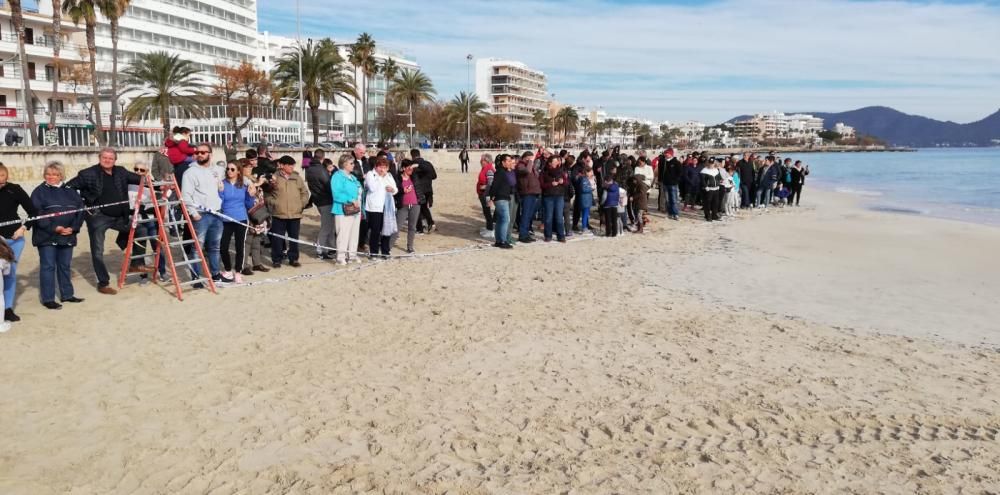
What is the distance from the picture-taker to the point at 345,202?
10016 millimetres

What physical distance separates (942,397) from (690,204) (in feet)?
48.8

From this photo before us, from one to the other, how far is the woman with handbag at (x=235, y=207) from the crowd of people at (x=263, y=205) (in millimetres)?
15

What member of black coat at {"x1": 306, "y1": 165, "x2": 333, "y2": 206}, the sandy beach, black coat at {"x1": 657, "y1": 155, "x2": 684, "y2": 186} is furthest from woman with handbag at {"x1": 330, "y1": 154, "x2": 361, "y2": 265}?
black coat at {"x1": 657, "y1": 155, "x2": 684, "y2": 186}

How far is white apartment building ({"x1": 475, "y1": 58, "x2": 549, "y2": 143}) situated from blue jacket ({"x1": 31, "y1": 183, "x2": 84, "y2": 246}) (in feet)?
448

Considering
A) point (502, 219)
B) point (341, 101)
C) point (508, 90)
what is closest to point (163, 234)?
point (502, 219)

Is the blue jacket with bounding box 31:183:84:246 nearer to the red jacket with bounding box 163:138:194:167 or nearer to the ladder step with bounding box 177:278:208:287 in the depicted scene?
the ladder step with bounding box 177:278:208:287

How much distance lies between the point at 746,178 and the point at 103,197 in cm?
1760

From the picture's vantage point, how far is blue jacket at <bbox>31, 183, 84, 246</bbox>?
7.29 metres

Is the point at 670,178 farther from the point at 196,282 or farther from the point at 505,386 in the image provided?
the point at 505,386

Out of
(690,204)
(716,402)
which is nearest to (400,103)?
(690,204)

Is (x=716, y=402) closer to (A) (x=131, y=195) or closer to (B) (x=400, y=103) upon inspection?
(A) (x=131, y=195)

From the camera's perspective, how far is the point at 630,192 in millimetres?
14797

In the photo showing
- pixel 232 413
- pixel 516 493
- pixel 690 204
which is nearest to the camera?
pixel 516 493

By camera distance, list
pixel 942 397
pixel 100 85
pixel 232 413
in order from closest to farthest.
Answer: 1. pixel 232 413
2. pixel 942 397
3. pixel 100 85
